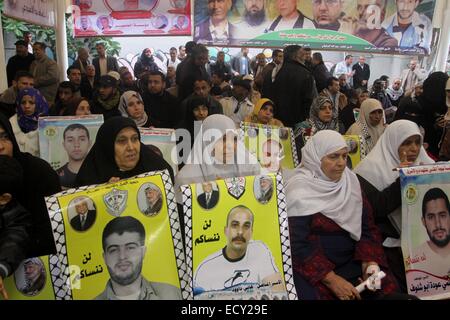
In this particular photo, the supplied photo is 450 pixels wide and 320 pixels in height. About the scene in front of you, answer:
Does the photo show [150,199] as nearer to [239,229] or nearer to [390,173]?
[239,229]

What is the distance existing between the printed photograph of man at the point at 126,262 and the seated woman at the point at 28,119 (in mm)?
1968

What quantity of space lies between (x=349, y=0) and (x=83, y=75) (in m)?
4.61

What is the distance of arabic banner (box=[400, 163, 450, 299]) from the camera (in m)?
2.21

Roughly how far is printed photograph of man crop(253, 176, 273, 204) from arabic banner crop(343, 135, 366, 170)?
67.3 inches

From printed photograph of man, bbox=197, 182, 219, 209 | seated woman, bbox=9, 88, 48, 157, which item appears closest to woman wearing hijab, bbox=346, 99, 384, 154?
printed photograph of man, bbox=197, 182, 219, 209

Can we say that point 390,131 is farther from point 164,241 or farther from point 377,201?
point 164,241

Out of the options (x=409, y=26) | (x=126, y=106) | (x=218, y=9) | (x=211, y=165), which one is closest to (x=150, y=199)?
(x=211, y=165)

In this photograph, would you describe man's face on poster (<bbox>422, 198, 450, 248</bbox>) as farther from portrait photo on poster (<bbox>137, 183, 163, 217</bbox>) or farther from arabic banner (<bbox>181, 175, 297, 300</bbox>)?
portrait photo on poster (<bbox>137, 183, 163, 217</bbox>)

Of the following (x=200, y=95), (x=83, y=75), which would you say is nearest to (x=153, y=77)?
(x=200, y=95)

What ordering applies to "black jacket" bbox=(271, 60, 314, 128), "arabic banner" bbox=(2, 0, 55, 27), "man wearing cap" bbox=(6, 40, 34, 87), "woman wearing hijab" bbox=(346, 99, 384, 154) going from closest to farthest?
1. "woman wearing hijab" bbox=(346, 99, 384, 154)
2. "arabic banner" bbox=(2, 0, 55, 27)
3. "black jacket" bbox=(271, 60, 314, 128)
4. "man wearing cap" bbox=(6, 40, 34, 87)

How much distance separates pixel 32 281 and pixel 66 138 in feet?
5.65

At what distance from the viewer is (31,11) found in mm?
A: 5059

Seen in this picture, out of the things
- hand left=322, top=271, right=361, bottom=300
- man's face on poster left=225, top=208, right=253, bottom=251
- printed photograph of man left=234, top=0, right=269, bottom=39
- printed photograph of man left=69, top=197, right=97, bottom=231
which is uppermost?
printed photograph of man left=234, top=0, right=269, bottom=39

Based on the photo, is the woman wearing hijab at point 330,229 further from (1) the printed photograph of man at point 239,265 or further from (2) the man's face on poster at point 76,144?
(2) the man's face on poster at point 76,144
